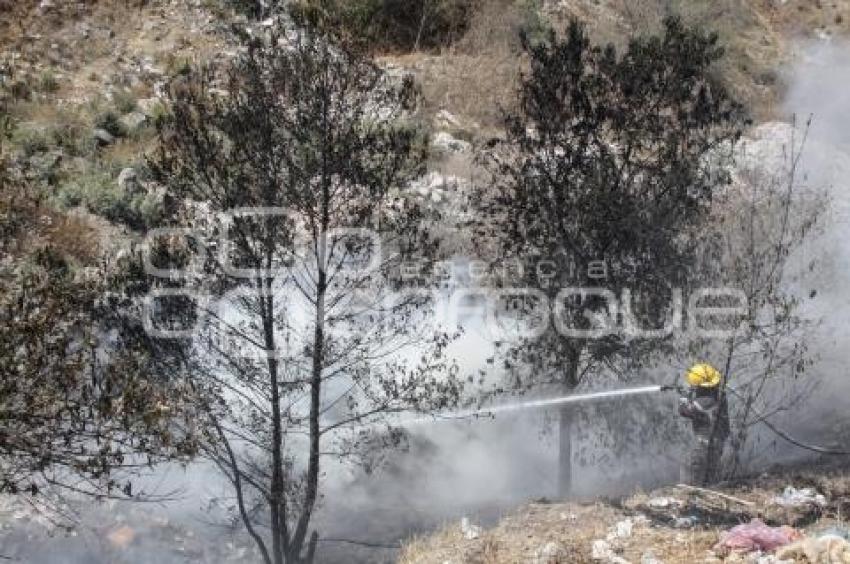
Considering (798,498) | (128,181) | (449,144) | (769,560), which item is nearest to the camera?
(769,560)

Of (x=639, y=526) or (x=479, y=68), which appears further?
(x=479, y=68)

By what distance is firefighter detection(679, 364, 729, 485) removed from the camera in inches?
317

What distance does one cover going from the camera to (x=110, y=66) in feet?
53.0

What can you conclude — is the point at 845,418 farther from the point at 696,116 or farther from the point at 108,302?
the point at 108,302

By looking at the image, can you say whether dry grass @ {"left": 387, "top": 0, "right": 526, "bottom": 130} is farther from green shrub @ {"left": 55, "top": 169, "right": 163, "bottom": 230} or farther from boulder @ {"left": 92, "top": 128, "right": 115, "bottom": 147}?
green shrub @ {"left": 55, "top": 169, "right": 163, "bottom": 230}

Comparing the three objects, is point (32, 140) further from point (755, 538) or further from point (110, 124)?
point (755, 538)

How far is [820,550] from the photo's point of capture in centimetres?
501

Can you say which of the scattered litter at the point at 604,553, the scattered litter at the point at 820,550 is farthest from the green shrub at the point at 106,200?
the scattered litter at the point at 820,550

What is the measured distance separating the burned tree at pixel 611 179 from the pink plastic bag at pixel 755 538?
11.1 feet

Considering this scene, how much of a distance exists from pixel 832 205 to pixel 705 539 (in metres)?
13.3

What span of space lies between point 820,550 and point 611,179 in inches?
189

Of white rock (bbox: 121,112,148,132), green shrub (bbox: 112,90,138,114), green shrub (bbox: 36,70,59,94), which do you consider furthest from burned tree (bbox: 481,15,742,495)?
green shrub (bbox: 36,70,59,94)

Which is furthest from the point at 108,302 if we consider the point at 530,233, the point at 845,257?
the point at 845,257

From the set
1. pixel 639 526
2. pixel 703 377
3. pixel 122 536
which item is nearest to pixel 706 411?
pixel 703 377
